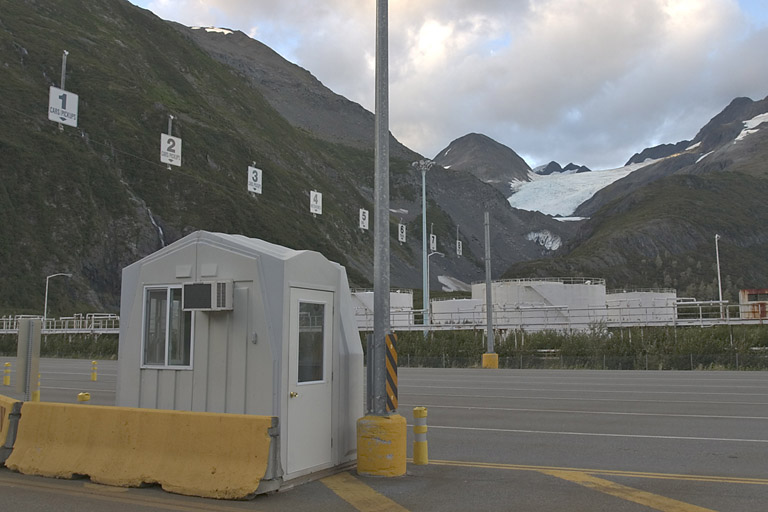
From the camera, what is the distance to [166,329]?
9.75 metres

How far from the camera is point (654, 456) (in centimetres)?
1101

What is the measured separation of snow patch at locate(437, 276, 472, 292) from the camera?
151 m

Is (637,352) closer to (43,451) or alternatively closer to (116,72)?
(43,451)

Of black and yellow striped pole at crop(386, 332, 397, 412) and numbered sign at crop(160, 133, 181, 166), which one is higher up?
numbered sign at crop(160, 133, 181, 166)

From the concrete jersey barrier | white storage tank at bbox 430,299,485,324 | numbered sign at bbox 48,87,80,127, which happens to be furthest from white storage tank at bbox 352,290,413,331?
the concrete jersey barrier

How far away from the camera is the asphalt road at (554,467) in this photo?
814cm

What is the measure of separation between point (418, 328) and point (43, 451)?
44706 mm

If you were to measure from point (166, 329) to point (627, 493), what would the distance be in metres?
6.01

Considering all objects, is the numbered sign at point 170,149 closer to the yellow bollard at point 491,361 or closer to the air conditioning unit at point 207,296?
the yellow bollard at point 491,361

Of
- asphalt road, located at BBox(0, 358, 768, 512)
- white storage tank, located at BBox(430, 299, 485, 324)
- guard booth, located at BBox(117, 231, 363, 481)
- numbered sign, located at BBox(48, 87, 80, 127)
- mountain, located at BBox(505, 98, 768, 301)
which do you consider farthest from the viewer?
mountain, located at BBox(505, 98, 768, 301)

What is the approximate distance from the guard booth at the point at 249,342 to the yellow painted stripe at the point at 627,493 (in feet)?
9.57

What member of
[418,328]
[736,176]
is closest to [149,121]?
[418,328]

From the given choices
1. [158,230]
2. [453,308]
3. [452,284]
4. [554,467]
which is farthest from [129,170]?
[554,467]

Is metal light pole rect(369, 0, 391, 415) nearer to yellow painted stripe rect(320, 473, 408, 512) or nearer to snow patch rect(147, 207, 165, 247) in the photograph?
yellow painted stripe rect(320, 473, 408, 512)
